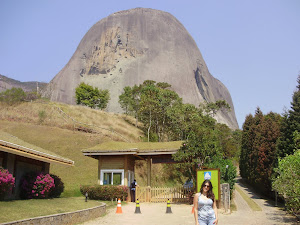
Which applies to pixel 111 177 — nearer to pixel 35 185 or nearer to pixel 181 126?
pixel 35 185

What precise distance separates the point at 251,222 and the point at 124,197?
11334 mm

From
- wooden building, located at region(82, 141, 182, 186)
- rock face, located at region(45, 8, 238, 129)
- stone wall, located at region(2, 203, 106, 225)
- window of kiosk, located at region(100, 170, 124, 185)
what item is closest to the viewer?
stone wall, located at region(2, 203, 106, 225)

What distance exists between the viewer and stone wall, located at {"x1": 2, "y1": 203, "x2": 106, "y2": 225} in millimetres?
10674

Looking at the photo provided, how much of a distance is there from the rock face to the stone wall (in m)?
116

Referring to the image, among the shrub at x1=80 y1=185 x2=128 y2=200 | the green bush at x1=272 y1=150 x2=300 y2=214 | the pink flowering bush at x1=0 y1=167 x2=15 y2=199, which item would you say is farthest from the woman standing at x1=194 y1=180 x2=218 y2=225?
the shrub at x1=80 y1=185 x2=128 y2=200

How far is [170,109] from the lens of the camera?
50.0 metres

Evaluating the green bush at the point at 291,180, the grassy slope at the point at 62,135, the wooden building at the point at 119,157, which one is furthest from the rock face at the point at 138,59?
the green bush at the point at 291,180

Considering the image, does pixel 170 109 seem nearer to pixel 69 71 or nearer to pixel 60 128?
pixel 60 128

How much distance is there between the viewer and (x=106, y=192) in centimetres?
2373

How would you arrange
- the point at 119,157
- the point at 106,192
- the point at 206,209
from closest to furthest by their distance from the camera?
the point at 206,209 < the point at 106,192 < the point at 119,157

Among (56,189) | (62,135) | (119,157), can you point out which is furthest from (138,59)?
(56,189)

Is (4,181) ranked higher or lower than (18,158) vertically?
lower

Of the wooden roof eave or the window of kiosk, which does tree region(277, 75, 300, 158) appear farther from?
the wooden roof eave

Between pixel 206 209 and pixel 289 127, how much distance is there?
19221 millimetres
